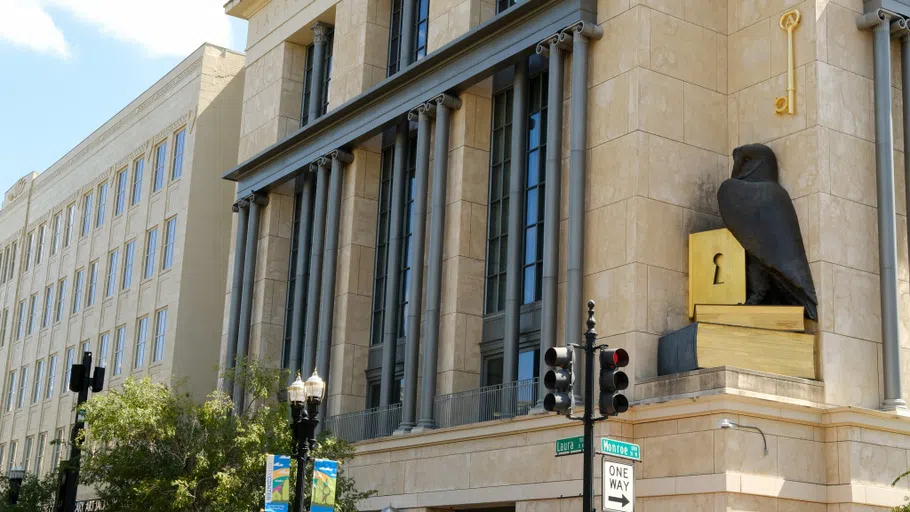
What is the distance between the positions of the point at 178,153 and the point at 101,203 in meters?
9.38

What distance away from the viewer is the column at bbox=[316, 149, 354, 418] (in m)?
39.6

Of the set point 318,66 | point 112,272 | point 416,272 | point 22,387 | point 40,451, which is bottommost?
point 40,451

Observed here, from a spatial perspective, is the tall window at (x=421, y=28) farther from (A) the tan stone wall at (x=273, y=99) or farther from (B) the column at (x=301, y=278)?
(A) the tan stone wall at (x=273, y=99)

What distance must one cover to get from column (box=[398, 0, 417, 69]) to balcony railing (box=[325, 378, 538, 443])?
10.9m

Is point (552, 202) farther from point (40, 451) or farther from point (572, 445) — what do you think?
point (40, 451)

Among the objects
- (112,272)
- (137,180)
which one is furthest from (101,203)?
(112,272)

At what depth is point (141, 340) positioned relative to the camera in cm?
5325

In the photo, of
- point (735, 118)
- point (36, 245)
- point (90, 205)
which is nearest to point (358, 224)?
point (735, 118)

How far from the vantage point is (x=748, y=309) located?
28.7 metres

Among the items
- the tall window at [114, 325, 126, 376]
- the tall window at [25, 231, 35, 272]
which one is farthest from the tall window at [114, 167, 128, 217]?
the tall window at [25, 231, 35, 272]

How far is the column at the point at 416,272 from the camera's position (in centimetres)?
3522

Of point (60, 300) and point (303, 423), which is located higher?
point (60, 300)

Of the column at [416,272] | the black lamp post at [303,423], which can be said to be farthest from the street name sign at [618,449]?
the column at [416,272]

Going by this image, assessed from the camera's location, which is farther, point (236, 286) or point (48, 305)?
point (48, 305)
